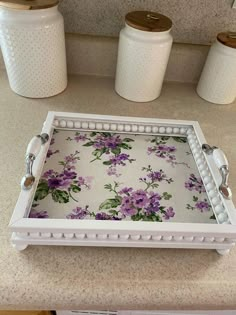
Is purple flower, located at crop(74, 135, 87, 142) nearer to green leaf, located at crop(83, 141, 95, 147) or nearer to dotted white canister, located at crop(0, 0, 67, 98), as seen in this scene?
green leaf, located at crop(83, 141, 95, 147)

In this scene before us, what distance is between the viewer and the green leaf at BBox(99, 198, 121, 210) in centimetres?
44

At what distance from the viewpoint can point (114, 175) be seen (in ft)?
1.62

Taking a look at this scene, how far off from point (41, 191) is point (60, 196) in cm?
3

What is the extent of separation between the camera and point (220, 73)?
0.71 meters

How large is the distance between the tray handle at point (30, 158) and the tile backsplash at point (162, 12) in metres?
0.41

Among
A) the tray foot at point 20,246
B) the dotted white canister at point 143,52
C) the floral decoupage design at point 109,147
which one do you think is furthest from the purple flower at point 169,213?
the dotted white canister at point 143,52

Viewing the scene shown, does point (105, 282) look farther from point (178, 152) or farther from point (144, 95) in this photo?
point (144, 95)

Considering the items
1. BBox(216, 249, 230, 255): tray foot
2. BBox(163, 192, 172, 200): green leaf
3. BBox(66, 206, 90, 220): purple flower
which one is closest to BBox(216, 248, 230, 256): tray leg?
BBox(216, 249, 230, 255): tray foot

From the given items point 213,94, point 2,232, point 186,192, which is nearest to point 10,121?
point 2,232

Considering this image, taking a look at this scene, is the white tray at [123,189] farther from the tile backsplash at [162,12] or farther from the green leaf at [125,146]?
the tile backsplash at [162,12]

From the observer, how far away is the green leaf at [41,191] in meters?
0.44

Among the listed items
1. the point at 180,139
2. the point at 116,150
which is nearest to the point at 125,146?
the point at 116,150

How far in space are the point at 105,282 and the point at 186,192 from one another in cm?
20

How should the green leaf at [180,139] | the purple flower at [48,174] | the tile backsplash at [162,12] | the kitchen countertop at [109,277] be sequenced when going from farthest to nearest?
the tile backsplash at [162,12] < the green leaf at [180,139] < the purple flower at [48,174] < the kitchen countertop at [109,277]
